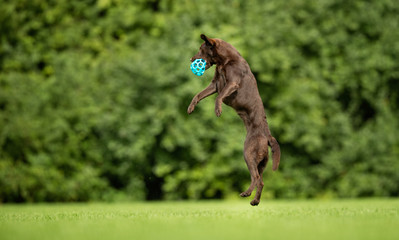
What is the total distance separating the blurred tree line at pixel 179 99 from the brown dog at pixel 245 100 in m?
6.23

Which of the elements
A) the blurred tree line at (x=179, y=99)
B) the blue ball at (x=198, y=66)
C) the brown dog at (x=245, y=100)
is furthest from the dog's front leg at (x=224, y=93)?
the blurred tree line at (x=179, y=99)

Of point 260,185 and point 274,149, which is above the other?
point 274,149

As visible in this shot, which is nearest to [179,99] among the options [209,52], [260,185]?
[209,52]

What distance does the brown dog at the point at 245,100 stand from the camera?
5273 millimetres

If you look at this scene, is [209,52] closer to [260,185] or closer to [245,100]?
[245,100]

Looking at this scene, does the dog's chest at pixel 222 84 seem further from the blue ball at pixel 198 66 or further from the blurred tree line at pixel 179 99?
the blurred tree line at pixel 179 99

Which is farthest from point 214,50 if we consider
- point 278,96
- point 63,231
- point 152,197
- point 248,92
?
point 152,197

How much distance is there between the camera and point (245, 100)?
5.39 m

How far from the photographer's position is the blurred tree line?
1213 cm

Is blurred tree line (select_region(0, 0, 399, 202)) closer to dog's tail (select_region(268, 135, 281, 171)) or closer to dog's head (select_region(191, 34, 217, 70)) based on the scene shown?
dog's head (select_region(191, 34, 217, 70))

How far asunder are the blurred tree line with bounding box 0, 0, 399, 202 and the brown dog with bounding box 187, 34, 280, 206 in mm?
6227

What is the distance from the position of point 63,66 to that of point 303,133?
20.0 ft

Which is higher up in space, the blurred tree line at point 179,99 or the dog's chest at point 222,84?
the dog's chest at point 222,84

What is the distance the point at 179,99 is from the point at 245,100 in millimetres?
6789
